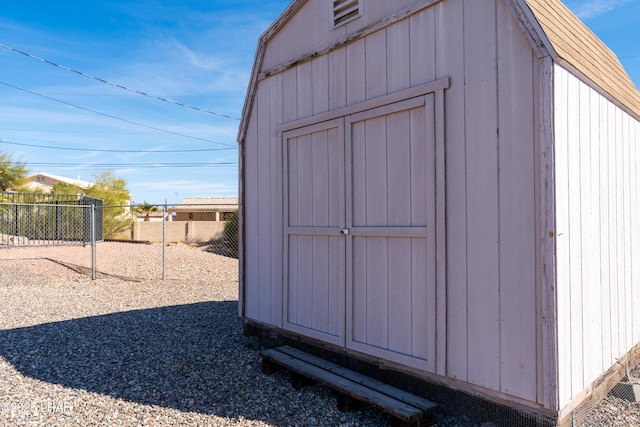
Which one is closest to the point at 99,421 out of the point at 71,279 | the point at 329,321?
the point at 329,321

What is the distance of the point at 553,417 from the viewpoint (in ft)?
8.21

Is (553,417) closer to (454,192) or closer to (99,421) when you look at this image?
(454,192)

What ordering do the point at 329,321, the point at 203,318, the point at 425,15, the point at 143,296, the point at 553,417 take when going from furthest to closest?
1. the point at 143,296
2. the point at 203,318
3. the point at 329,321
4. the point at 425,15
5. the point at 553,417

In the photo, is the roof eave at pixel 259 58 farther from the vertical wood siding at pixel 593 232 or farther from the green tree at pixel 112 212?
the green tree at pixel 112 212

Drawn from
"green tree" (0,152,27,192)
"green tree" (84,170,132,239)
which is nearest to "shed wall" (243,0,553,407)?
"green tree" (84,170,132,239)

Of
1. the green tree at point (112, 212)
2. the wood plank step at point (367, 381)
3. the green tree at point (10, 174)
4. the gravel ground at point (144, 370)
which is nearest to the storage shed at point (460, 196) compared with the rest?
the wood plank step at point (367, 381)

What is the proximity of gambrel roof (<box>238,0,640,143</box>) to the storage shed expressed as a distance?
2 cm

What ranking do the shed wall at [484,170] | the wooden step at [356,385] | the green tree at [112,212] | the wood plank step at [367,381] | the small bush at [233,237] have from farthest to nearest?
the green tree at [112,212] < the small bush at [233,237] < the wood plank step at [367,381] < the wooden step at [356,385] < the shed wall at [484,170]

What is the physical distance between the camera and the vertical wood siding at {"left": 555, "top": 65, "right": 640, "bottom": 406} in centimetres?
259

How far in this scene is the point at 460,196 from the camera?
2.93 meters

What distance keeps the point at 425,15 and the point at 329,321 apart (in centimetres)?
255

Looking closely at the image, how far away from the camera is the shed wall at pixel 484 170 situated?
2607mm

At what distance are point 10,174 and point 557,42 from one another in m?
26.1

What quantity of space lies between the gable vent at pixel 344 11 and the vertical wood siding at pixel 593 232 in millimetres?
1805
